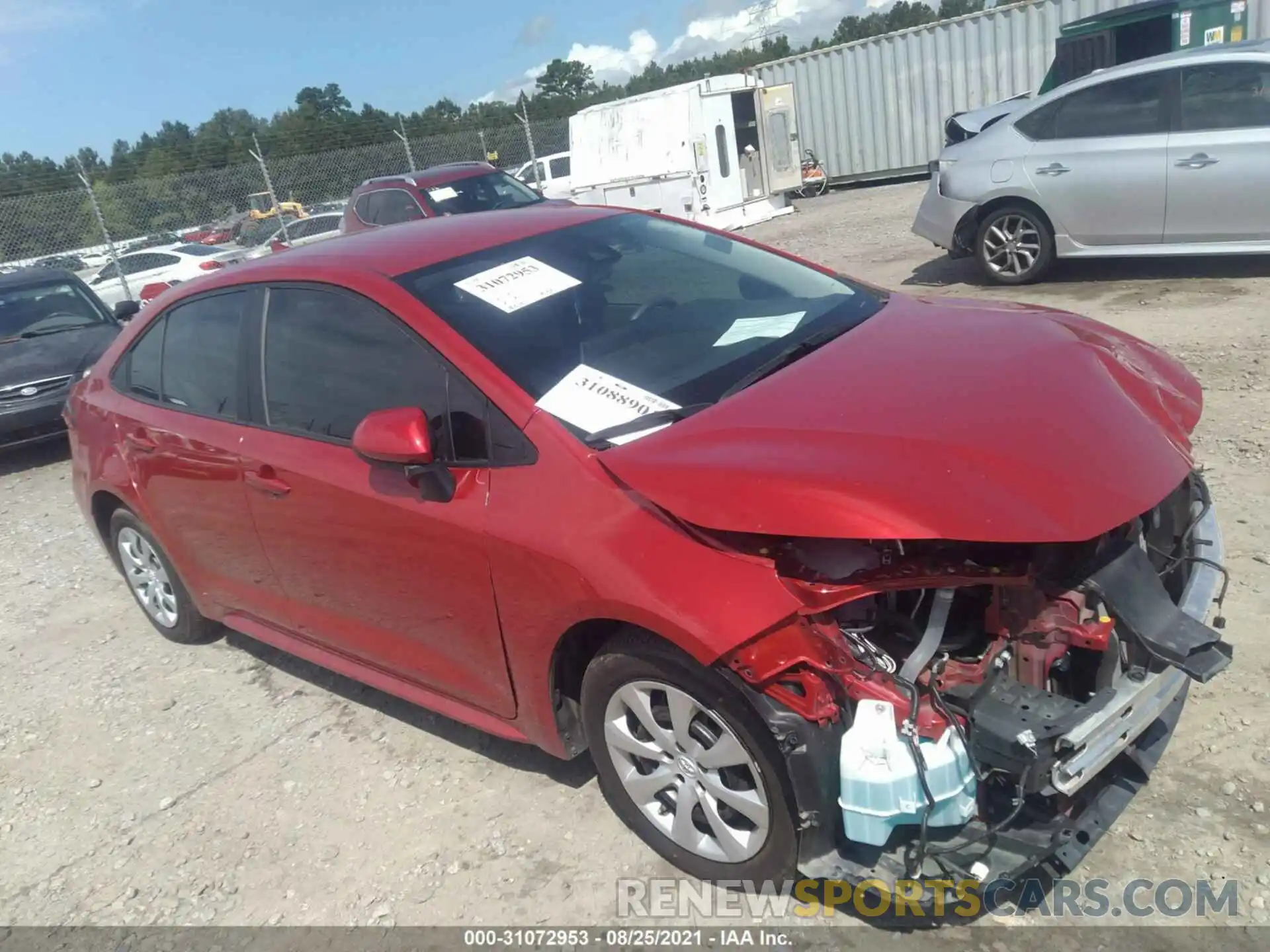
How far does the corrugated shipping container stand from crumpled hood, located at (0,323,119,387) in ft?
47.0

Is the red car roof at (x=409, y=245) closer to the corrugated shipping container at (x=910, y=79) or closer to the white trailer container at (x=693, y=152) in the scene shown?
the white trailer container at (x=693, y=152)

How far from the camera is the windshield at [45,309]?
882cm

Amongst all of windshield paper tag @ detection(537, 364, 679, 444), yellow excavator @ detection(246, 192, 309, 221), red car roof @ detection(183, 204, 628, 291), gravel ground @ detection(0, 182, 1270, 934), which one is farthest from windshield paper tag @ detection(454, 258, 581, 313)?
yellow excavator @ detection(246, 192, 309, 221)

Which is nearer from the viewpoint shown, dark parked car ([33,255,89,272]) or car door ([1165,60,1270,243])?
car door ([1165,60,1270,243])

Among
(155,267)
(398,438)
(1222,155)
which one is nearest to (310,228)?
(155,267)

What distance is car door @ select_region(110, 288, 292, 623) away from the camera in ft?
12.0

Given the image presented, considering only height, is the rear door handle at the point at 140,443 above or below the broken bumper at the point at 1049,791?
above

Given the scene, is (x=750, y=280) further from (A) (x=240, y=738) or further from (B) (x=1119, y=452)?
(A) (x=240, y=738)

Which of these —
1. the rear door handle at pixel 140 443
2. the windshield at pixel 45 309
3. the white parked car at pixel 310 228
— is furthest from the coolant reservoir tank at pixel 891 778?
the white parked car at pixel 310 228

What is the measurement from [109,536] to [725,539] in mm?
3659

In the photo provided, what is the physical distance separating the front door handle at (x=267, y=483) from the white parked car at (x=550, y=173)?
655 inches

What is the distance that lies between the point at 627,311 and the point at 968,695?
5.15 ft

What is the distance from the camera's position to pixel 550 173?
21734mm

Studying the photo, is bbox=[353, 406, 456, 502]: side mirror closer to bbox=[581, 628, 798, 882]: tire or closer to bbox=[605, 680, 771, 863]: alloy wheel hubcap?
bbox=[581, 628, 798, 882]: tire
